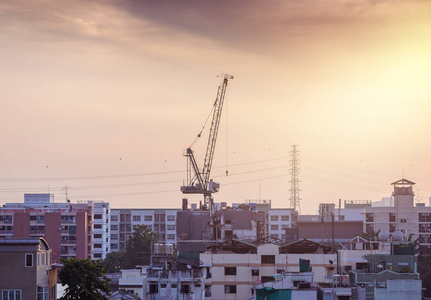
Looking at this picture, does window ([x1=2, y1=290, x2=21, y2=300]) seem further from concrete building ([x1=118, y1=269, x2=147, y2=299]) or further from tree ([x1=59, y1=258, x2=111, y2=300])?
concrete building ([x1=118, y1=269, x2=147, y2=299])

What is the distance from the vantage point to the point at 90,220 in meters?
168

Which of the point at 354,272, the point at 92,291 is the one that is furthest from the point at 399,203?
the point at 92,291

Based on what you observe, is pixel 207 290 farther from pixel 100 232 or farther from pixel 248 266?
pixel 100 232

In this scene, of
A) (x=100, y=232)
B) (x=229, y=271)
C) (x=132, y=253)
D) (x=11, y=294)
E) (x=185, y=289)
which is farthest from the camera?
(x=100, y=232)

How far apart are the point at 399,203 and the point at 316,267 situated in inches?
3191

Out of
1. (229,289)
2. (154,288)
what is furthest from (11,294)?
(229,289)

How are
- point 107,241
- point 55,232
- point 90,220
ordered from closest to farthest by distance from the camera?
point 55,232 < point 90,220 < point 107,241

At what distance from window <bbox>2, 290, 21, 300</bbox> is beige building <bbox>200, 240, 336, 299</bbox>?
85.3 ft

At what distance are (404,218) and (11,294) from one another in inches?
4365

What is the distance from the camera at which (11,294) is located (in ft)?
209

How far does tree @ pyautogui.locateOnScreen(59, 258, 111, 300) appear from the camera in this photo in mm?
66562

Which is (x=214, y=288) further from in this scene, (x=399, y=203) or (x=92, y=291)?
(x=399, y=203)

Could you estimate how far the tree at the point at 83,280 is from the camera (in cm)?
6656

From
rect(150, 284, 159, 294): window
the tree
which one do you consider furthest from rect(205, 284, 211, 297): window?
the tree
